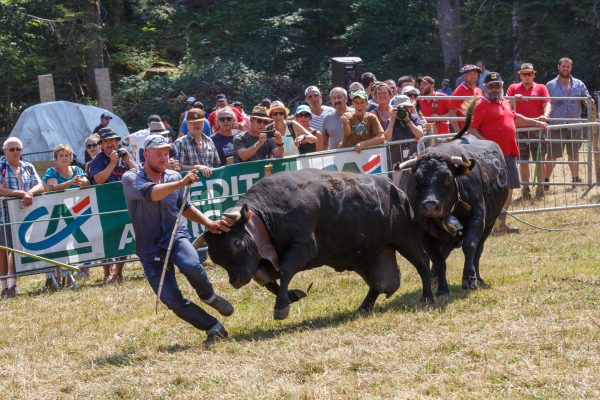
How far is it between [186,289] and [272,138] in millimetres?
2540

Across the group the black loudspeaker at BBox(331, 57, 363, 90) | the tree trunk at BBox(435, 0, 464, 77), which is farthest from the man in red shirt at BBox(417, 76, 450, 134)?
the tree trunk at BBox(435, 0, 464, 77)

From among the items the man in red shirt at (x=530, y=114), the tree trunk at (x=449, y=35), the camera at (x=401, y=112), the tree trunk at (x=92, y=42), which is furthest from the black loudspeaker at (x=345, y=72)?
the tree trunk at (x=92, y=42)

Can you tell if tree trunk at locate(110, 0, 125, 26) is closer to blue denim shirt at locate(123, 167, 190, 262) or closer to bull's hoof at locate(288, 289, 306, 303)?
bull's hoof at locate(288, 289, 306, 303)

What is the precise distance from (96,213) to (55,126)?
484 inches

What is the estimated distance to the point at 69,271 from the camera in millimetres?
13141

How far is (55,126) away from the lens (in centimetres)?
2469

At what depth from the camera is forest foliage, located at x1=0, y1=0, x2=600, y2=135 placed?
27547 mm

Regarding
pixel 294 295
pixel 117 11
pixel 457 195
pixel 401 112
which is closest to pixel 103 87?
pixel 117 11

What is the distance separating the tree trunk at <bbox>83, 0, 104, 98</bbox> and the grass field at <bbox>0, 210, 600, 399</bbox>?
19.7 metres

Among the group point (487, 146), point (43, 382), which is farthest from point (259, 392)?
point (487, 146)

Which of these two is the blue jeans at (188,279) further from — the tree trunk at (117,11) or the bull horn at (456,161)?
the tree trunk at (117,11)

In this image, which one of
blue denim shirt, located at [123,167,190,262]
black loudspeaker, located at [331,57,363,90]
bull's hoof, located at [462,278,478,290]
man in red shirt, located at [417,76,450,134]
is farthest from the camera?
black loudspeaker, located at [331,57,363,90]

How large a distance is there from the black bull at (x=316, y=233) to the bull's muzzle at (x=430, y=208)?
322mm

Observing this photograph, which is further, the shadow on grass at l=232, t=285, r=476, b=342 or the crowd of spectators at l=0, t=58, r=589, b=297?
the crowd of spectators at l=0, t=58, r=589, b=297
